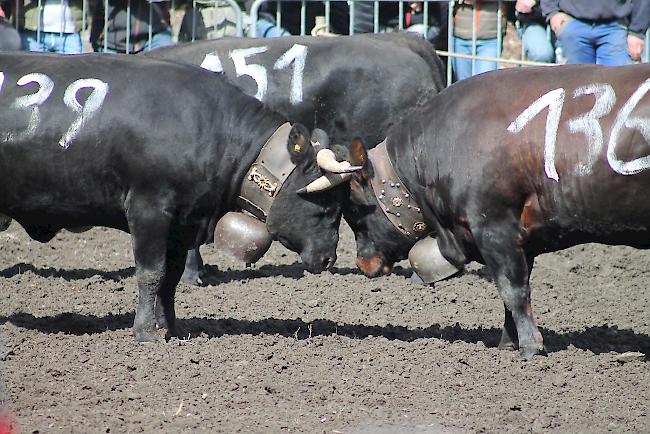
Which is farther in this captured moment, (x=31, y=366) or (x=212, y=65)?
(x=212, y=65)

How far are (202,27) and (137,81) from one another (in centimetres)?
477

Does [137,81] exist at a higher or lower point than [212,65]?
higher

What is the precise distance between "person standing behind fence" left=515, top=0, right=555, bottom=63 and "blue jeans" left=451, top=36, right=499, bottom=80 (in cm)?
29

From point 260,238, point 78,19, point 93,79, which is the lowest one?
point 78,19

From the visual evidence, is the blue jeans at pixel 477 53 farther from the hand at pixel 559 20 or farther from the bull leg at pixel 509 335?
the bull leg at pixel 509 335

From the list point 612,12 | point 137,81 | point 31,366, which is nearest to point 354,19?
point 612,12

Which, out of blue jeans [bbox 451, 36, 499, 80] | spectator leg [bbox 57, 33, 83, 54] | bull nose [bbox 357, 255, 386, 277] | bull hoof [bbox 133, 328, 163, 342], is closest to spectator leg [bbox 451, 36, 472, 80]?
blue jeans [bbox 451, 36, 499, 80]

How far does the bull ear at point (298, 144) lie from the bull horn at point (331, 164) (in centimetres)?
8

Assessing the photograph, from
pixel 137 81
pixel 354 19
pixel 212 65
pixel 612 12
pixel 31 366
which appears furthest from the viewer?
pixel 354 19

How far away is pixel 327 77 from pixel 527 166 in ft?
9.69

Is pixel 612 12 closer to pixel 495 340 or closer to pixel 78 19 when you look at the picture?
pixel 495 340

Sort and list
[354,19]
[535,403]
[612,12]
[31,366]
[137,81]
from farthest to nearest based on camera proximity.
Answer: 1. [354,19]
2. [612,12]
3. [137,81]
4. [31,366]
5. [535,403]

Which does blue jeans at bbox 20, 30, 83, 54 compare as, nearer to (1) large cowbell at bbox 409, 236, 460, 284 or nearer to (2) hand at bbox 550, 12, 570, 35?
(2) hand at bbox 550, 12, 570, 35

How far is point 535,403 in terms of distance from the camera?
598cm
